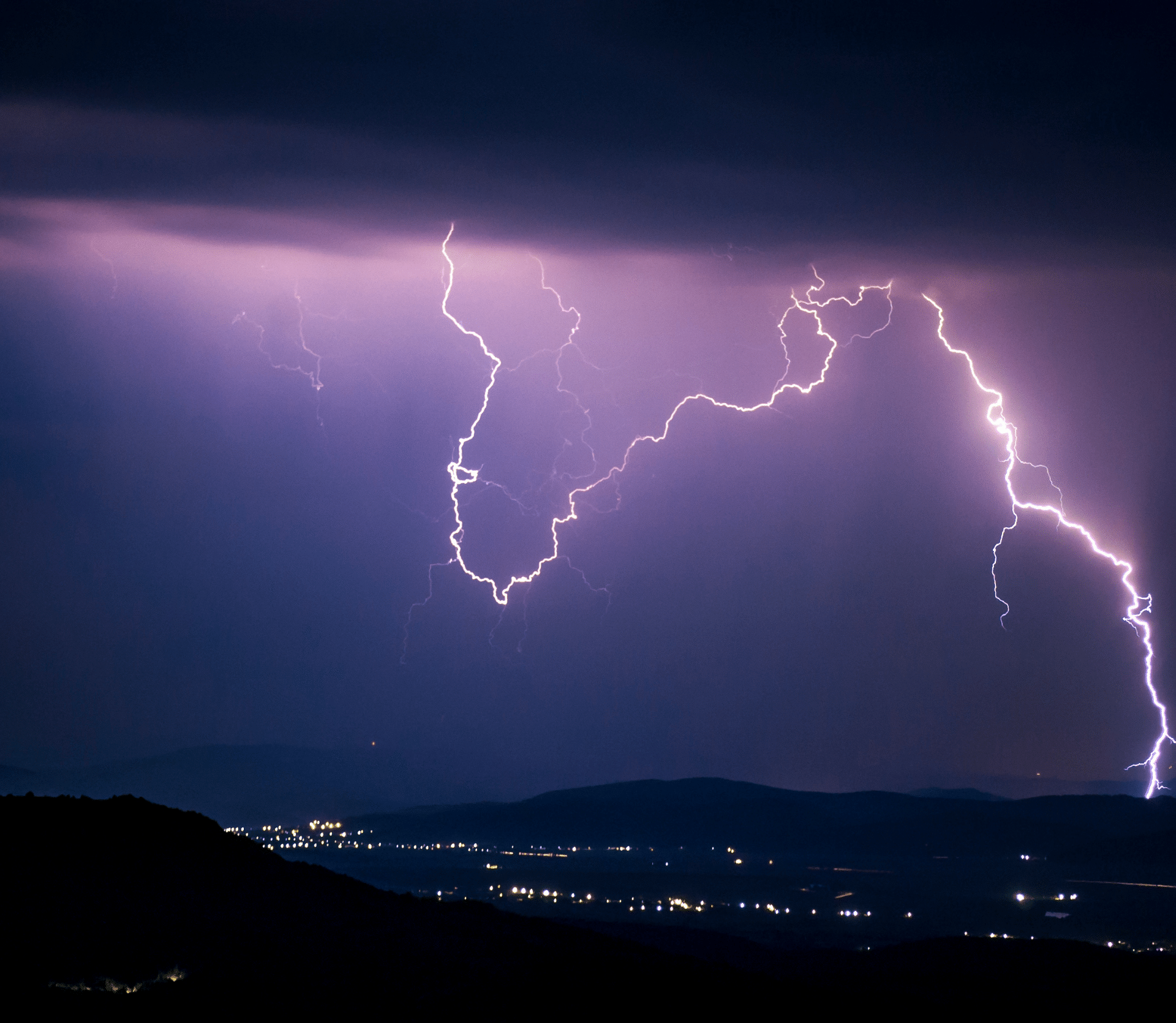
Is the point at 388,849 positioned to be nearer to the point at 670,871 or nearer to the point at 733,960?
the point at 670,871

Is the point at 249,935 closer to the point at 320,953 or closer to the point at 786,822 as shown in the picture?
the point at 320,953

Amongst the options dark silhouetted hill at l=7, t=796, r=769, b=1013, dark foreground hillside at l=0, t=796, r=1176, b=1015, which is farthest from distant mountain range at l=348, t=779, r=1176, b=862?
dark silhouetted hill at l=7, t=796, r=769, b=1013

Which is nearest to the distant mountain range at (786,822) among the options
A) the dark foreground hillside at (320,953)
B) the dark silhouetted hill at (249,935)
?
the dark foreground hillside at (320,953)

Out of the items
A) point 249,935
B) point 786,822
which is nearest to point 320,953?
point 249,935

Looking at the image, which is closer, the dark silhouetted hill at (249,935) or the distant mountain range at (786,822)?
the dark silhouetted hill at (249,935)

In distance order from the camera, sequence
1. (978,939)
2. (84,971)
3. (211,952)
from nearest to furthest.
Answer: (84,971) < (211,952) < (978,939)

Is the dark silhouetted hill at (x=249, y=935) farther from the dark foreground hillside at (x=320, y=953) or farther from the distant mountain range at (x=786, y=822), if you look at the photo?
the distant mountain range at (x=786, y=822)

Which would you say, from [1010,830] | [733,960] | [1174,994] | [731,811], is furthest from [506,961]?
[731,811]
